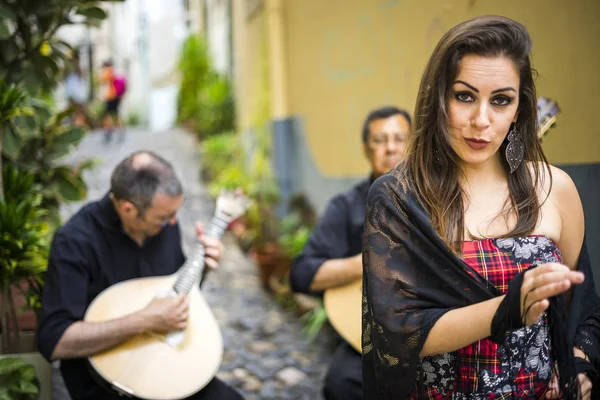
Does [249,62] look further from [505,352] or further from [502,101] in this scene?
[505,352]

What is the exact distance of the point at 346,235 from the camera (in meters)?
3.57

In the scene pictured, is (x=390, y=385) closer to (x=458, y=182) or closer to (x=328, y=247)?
(x=458, y=182)

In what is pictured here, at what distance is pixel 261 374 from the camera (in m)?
4.84

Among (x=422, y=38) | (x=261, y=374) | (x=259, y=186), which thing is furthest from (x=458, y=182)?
(x=259, y=186)

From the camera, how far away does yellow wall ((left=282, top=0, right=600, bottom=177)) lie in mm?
2469

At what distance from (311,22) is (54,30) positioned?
330 cm

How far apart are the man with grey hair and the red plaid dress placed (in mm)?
1516

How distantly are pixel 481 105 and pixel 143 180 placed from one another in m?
1.78

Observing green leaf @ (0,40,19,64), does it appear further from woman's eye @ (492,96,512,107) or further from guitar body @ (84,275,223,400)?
woman's eye @ (492,96,512,107)

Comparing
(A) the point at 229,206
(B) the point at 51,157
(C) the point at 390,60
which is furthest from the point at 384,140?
(B) the point at 51,157

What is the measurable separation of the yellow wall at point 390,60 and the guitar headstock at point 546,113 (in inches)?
→ 6.6

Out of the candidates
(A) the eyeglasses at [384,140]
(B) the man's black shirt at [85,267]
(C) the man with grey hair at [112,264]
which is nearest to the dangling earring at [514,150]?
(A) the eyeglasses at [384,140]

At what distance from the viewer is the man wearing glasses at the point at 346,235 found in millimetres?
3369

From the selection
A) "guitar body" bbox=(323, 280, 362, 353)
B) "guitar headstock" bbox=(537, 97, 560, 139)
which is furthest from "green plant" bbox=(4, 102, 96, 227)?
"guitar headstock" bbox=(537, 97, 560, 139)
